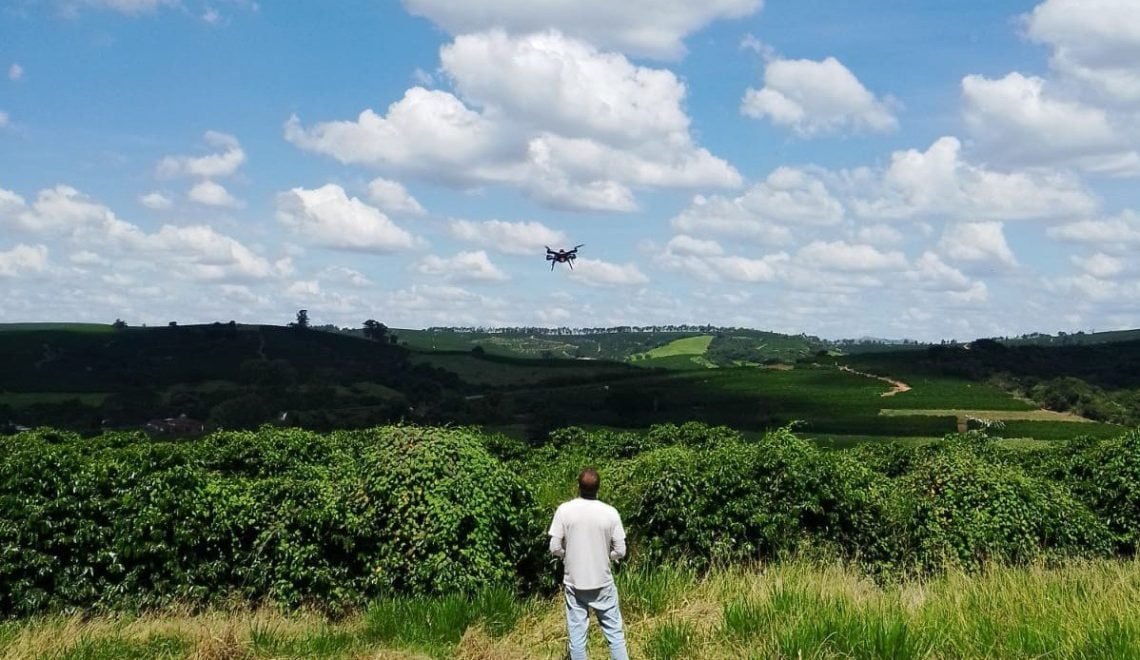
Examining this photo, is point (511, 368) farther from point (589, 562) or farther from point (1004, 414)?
point (589, 562)

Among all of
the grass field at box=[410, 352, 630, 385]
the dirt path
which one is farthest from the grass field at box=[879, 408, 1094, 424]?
the grass field at box=[410, 352, 630, 385]

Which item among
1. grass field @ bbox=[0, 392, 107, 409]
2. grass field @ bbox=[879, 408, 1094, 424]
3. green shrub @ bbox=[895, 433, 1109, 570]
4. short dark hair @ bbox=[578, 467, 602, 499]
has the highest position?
short dark hair @ bbox=[578, 467, 602, 499]

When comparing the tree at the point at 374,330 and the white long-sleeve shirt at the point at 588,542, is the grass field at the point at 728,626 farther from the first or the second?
the tree at the point at 374,330

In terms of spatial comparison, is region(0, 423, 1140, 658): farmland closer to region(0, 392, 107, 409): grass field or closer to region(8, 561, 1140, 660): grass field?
region(8, 561, 1140, 660): grass field

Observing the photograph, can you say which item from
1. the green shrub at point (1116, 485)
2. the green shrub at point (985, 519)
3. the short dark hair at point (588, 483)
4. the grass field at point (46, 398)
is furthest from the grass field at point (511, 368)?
the short dark hair at point (588, 483)

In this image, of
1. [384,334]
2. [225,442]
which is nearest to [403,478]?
[225,442]

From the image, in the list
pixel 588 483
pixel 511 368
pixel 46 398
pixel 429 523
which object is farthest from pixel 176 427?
pixel 588 483

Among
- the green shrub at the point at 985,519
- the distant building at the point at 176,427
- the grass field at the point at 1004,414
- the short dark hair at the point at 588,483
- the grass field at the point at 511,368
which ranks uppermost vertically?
the short dark hair at the point at 588,483
